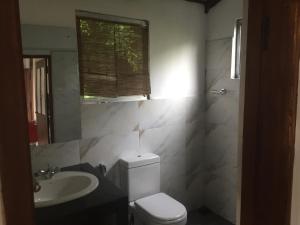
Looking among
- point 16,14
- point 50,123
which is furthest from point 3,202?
point 50,123

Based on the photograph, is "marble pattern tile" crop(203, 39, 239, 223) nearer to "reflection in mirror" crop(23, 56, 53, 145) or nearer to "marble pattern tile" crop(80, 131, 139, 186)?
"marble pattern tile" crop(80, 131, 139, 186)

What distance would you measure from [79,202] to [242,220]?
120cm

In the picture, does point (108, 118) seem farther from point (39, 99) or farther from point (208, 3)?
point (208, 3)

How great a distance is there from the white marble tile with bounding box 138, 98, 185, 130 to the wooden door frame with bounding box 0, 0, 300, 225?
1959 millimetres

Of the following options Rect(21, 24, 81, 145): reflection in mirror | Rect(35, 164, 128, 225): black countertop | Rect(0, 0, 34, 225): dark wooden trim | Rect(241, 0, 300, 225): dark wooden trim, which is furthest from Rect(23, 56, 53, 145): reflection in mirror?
Rect(241, 0, 300, 225): dark wooden trim

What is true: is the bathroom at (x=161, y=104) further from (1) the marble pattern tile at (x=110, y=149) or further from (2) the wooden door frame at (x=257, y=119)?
(2) the wooden door frame at (x=257, y=119)

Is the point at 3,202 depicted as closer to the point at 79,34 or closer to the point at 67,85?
the point at 67,85

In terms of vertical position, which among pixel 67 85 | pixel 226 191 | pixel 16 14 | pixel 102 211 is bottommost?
pixel 226 191

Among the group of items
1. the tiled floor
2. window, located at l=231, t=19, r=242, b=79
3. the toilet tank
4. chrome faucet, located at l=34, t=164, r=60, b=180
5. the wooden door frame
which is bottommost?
the tiled floor

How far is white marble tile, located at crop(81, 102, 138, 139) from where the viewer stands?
2.38 meters

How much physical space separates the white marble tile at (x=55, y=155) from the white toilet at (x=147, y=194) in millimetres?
448

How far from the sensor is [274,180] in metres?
0.68

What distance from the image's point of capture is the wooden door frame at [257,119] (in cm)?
50

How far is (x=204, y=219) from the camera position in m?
3.04
